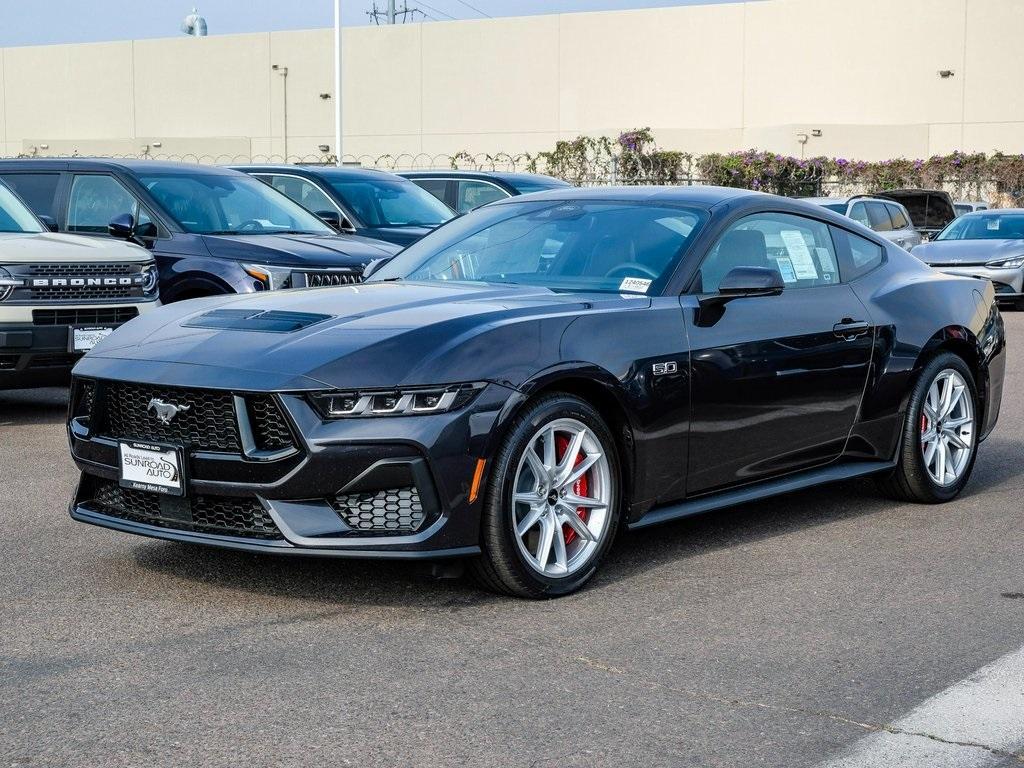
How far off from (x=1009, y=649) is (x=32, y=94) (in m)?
55.3

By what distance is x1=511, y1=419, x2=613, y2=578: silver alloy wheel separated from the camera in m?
5.09

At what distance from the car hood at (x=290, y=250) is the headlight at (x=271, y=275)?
7cm

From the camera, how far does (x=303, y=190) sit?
15156 mm

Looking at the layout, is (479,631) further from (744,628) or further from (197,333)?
(197,333)

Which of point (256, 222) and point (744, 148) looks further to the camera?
A: point (744, 148)

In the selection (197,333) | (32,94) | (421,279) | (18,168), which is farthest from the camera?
(32,94)

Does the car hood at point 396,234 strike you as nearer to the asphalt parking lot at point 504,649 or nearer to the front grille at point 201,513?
the asphalt parking lot at point 504,649

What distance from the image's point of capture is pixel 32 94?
55094 mm

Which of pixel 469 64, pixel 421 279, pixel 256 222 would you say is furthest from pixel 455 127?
pixel 421 279

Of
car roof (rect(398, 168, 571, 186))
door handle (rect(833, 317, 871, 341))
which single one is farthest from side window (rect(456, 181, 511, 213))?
door handle (rect(833, 317, 871, 341))

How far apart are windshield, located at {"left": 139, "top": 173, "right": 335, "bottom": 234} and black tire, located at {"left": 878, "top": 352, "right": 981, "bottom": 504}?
19.8 ft

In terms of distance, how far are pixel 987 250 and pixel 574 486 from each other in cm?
1703

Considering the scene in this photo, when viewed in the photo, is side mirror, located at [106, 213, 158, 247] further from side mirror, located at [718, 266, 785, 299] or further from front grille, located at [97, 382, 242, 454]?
side mirror, located at [718, 266, 785, 299]

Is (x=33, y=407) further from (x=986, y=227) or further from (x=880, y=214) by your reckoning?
(x=986, y=227)
